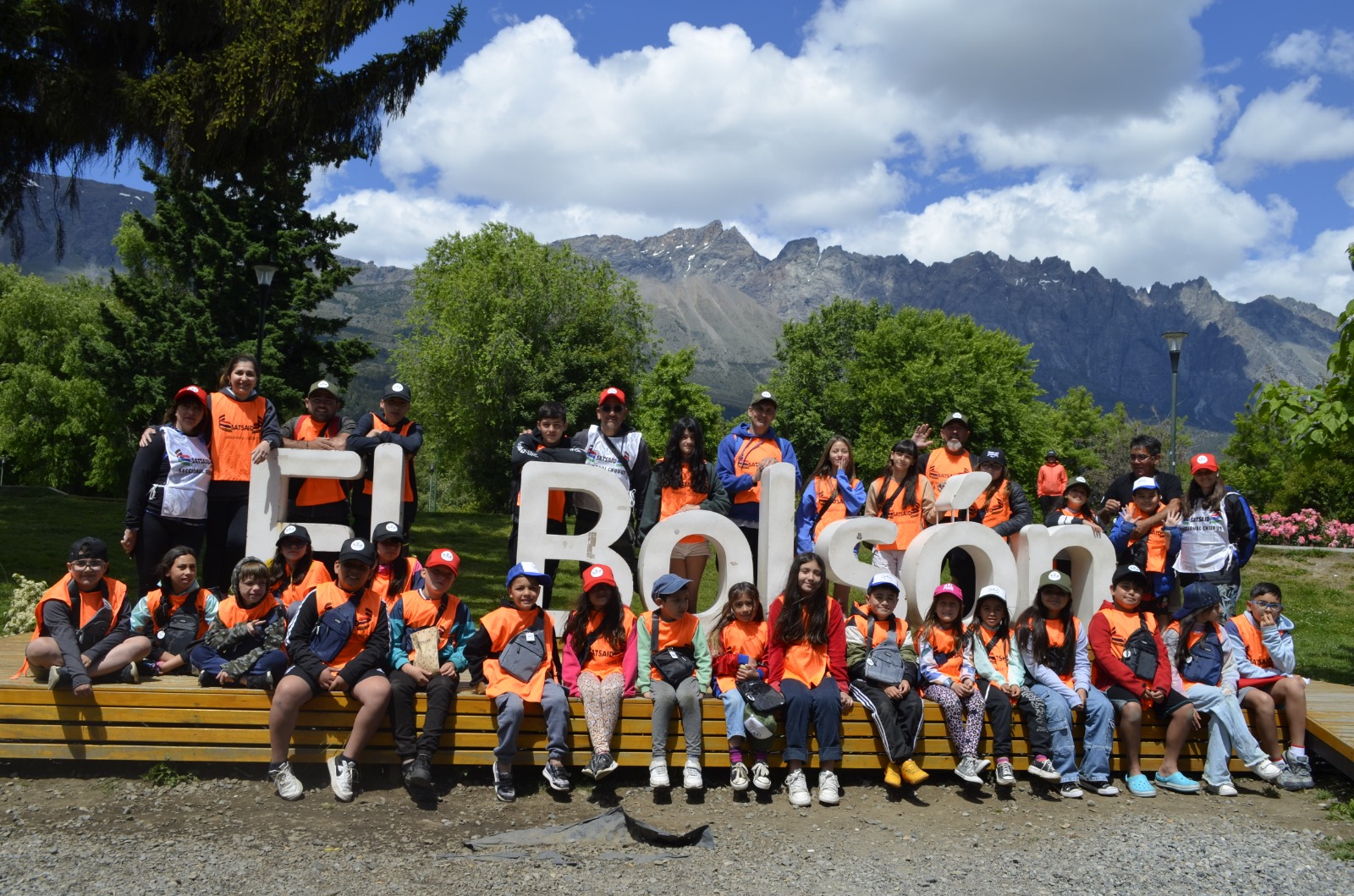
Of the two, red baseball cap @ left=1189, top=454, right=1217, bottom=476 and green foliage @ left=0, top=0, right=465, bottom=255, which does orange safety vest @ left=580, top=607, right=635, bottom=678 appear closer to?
red baseball cap @ left=1189, top=454, right=1217, bottom=476

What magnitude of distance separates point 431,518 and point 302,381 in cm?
985

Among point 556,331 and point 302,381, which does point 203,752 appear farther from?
point 556,331

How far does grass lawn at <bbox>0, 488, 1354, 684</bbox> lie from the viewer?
438 inches

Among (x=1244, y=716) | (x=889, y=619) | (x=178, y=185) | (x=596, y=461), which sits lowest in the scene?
(x=1244, y=716)

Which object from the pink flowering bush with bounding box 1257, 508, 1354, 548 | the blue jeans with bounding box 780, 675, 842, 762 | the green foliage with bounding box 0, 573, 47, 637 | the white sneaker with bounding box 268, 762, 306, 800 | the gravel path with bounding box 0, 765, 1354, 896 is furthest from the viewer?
the pink flowering bush with bounding box 1257, 508, 1354, 548

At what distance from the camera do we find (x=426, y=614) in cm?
593

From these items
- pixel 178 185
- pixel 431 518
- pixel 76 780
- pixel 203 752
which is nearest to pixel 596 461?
pixel 203 752

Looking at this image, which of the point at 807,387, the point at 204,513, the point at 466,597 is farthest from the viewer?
the point at 807,387

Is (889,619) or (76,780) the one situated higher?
(889,619)

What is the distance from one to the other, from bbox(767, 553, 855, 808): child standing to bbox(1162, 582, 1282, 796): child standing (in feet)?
7.59

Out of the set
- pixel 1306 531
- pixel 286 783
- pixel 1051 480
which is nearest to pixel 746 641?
pixel 286 783

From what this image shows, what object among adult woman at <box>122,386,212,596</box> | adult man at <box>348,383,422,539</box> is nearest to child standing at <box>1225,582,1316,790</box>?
adult man at <box>348,383,422,539</box>

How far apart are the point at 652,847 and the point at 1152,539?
466 cm

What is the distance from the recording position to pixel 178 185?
1101cm
